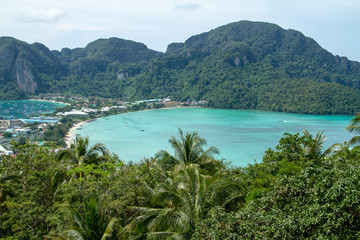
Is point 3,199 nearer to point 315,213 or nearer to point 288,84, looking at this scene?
point 315,213

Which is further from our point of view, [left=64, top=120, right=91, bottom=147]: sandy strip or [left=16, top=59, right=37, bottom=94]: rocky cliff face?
[left=16, top=59, right=37, bottom=94]: rocky cliff face

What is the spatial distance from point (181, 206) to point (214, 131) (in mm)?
41759

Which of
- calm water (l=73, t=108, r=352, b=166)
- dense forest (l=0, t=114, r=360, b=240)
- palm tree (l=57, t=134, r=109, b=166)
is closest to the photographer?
dense forest (l=0, t=114, r=360, b=240)

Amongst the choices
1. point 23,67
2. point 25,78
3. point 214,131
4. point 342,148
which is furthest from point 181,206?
point 23,67

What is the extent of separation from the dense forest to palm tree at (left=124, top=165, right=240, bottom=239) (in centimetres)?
2

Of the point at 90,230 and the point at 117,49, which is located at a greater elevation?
the point at 117,49

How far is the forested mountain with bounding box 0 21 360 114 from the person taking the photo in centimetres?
7481

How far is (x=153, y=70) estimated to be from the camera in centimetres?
11319

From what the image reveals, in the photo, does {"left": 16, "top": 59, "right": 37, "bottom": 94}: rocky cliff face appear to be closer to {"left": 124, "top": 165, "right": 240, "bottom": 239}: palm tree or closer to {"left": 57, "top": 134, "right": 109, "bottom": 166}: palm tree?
{"left": 57, "top": 134, "right": 109, "bottom": 166}: palm tree

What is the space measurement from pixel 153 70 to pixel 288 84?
52.8 m

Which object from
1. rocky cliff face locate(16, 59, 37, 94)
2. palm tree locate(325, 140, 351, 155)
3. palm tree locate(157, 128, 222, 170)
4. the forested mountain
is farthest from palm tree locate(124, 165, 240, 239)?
rocky cliff face locate(16, 59, 37, 94)

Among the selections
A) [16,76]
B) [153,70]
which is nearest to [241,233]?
[153,70]

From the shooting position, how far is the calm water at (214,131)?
35875mm

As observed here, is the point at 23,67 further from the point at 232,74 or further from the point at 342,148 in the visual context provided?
the point at 342,148
